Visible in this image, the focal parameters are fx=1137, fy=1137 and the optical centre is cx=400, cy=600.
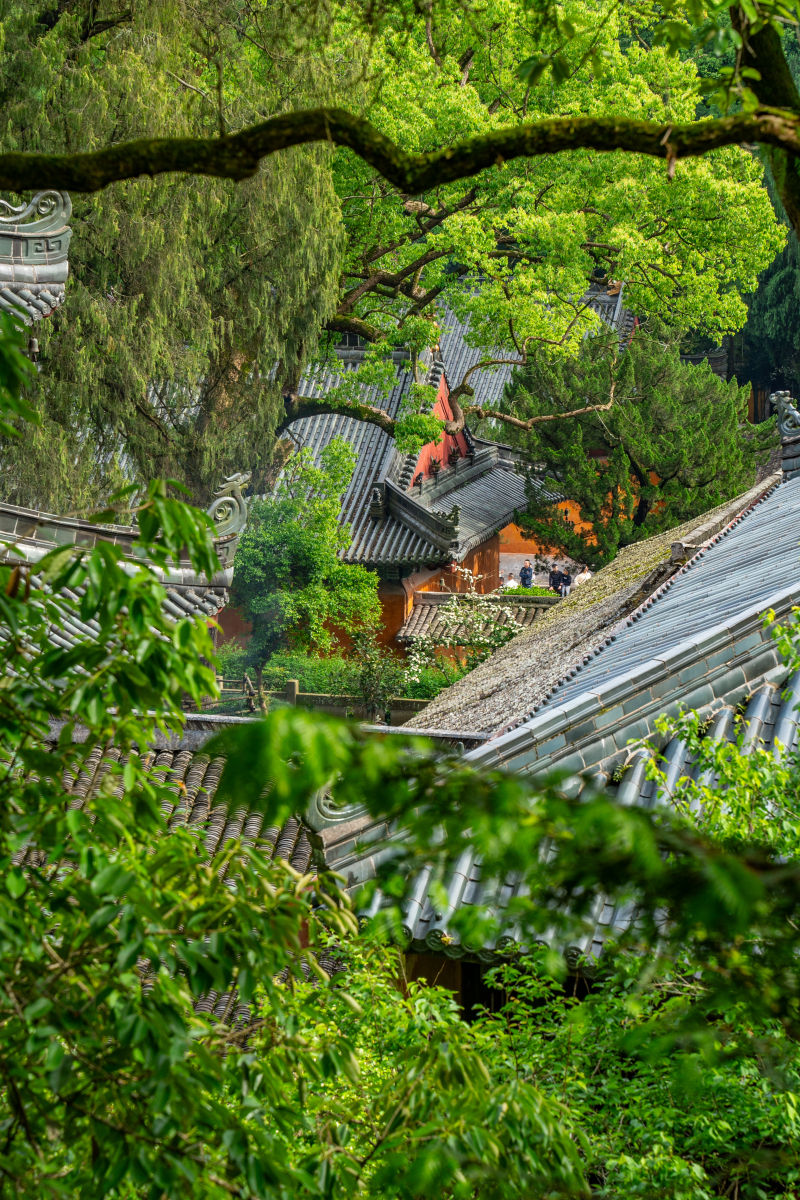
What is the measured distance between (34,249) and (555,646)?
19.3 ft

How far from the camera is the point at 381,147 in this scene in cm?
227

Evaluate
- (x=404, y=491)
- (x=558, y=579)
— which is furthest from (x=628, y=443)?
(x=404, y=491)

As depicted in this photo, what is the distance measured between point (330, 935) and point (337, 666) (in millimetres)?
14421

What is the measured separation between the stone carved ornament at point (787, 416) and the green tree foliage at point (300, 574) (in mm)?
8266

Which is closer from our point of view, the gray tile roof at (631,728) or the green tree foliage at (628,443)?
the gray tile roof at (631,728)

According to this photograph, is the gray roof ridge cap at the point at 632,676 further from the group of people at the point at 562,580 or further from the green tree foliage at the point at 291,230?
Answer: the group of people at the point at 562,580

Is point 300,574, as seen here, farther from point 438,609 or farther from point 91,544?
point 91,544

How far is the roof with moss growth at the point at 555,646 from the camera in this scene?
846cm

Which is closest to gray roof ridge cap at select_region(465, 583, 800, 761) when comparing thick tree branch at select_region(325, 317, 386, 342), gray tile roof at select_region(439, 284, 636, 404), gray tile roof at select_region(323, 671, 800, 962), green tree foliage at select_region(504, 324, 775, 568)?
gray tile roof at select_region(323, 671, 800, 962)

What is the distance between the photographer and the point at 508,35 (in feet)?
56.2

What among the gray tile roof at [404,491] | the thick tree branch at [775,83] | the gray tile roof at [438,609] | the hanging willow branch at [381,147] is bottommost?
the gray tile roof at [438,609]

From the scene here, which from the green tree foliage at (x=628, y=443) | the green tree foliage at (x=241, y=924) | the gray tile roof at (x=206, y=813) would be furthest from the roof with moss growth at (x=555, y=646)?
the green tree foliage at (x=628, y=443)

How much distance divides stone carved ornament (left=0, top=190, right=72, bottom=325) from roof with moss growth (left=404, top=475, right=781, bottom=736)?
4.74 meters

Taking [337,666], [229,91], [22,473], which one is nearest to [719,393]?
[337,666]
